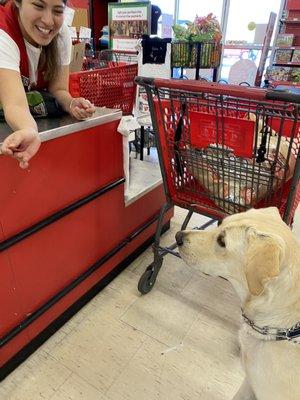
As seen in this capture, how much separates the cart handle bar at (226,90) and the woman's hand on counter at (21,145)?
Answer: 53 centimetres

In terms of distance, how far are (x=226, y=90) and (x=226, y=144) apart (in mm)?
216

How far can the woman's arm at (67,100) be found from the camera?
1389 millimetres

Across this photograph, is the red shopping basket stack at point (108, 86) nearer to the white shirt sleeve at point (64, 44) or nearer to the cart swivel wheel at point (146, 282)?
the white shirt sleeve at point (64, 44)

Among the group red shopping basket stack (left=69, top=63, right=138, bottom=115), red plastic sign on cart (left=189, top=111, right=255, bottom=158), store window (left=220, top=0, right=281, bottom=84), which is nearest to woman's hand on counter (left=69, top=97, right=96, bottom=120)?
red shopping basket stack (left=69, top=63, right=138, bottom=115)

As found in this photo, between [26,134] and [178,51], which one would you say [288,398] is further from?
[178,51]

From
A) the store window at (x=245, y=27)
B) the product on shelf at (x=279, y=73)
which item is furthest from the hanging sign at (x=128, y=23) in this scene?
the store window at (x=245, y=27)

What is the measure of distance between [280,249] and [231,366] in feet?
2.80

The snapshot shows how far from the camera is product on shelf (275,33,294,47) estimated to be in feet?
18.2

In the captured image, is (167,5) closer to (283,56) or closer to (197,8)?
(197,8)

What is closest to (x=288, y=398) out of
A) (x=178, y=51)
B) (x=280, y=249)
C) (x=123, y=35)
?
(x=280, y=249)

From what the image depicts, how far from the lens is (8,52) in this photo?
113 centimetres

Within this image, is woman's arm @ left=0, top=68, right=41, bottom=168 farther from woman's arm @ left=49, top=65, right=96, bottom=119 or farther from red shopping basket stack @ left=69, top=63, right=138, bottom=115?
red shopping basket stack @ left=69, top=63, right=138, bottom=115

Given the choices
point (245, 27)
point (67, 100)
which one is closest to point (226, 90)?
point (67, 100)

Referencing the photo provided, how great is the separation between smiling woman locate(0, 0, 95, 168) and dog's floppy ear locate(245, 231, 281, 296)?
2.38 feet
